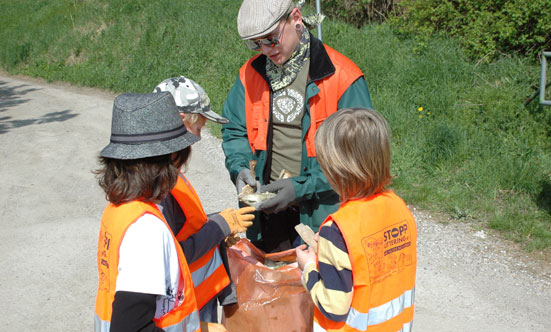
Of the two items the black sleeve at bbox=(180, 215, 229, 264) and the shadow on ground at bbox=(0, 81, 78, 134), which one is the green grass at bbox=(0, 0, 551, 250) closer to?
the shadow on ground at bbox=(0, 81, 78, 134)

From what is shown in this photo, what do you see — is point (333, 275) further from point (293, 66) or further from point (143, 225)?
point (293, 66)

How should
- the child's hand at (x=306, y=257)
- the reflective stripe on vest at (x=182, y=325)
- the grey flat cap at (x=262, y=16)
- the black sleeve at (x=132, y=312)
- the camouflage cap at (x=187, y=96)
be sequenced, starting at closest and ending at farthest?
the black sleeve at (x=132, y=312) → the reflective stripe on vest at (x=182, y=325) → the child's hand at (x=306, y=257) → the camouflage cap at (x=187, y=96) → the grey flat cap at (x=262, y=16)

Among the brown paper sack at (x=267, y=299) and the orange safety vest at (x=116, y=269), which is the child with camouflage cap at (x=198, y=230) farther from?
the orange safety vest at (x=116, y=269)

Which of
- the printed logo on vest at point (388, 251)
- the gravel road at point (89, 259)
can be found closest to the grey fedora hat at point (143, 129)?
the printed logo on vest at point (388, 251)

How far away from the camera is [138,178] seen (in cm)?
189

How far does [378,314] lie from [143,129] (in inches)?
43.6

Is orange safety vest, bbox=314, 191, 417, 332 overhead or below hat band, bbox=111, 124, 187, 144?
below

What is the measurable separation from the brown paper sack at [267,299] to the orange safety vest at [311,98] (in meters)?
0.71

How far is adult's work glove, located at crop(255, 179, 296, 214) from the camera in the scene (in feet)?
9.63

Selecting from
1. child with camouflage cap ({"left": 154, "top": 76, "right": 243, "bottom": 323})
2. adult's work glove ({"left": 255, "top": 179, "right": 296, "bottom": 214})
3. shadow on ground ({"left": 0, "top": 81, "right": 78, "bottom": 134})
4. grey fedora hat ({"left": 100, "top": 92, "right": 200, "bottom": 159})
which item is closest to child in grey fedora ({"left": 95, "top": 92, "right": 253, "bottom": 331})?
grey fedora hat ({"left": 100, "top": 92, "right": 200, "bottom": 159})

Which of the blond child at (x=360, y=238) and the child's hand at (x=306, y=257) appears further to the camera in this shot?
the child's hand at (x=306, y=257)

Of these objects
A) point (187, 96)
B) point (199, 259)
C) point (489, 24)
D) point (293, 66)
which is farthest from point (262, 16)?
point (489, 24)

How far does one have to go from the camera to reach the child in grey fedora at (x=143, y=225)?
1.74m

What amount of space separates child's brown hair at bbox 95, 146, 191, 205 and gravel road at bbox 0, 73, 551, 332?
2525 mm
